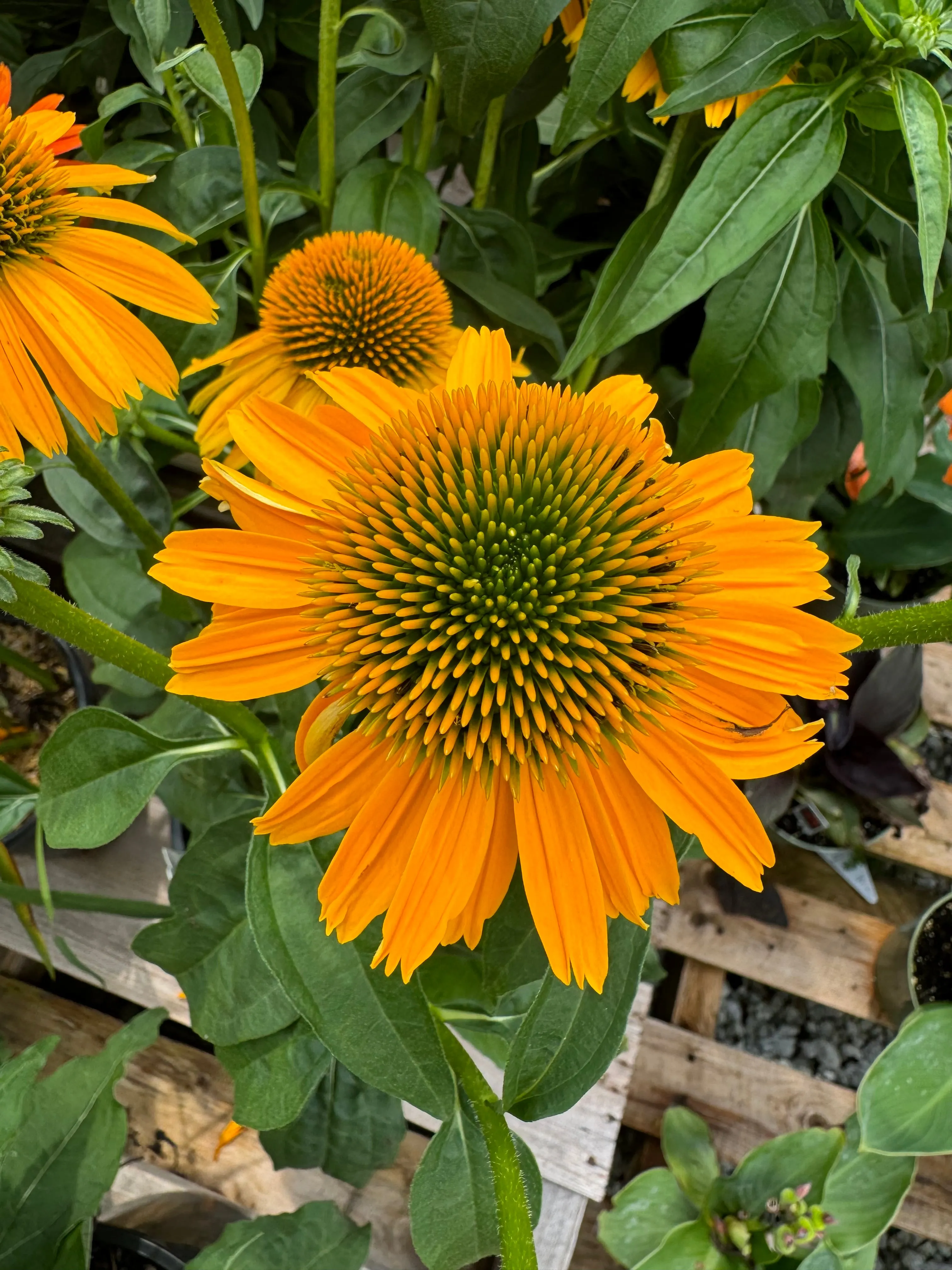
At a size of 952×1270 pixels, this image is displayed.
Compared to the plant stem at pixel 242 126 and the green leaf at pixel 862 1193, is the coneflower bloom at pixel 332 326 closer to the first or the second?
the plant stem at pixel 242 126

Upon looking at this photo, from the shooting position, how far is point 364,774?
365 mm

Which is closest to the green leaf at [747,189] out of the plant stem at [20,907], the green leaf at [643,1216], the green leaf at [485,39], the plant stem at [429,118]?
the green leaf at [485,39]

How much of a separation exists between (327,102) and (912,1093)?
0.83 m

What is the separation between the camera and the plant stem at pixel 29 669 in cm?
67

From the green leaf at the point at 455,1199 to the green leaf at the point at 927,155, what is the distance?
468 millimetres

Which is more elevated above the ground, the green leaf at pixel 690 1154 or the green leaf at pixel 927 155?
the green leaf at pixel 927 155

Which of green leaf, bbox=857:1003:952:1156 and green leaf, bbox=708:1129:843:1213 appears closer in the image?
green leaf, bbox=857:1003:952:1156

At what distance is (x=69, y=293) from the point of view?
44 cm

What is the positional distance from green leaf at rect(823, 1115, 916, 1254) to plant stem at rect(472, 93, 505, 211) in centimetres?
87

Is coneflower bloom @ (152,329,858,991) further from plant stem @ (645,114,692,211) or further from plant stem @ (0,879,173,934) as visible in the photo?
plant stem @ (645,114,692,211)

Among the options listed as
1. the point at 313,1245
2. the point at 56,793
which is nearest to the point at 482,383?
the point at 56,793

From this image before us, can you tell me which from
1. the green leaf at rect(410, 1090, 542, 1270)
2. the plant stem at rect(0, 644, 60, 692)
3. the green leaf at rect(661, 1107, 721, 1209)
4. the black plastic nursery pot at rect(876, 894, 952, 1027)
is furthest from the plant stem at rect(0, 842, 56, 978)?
the black plastic nursery pot at rect(876, 894, 952, 1027)

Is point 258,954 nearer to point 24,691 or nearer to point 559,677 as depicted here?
point 559,677

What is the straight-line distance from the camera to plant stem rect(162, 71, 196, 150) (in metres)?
0.57
